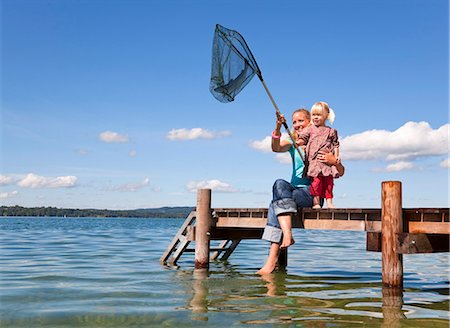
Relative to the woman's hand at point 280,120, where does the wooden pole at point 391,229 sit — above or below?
below

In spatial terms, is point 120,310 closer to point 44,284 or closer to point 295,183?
point 44,284

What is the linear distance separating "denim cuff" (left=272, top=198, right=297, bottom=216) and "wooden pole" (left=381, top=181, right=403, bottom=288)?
162cm

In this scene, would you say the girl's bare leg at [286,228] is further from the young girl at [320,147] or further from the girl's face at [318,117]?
the girl's face at [318,117]

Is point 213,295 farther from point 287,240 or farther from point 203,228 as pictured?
point 203,228

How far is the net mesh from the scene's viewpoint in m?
9.83

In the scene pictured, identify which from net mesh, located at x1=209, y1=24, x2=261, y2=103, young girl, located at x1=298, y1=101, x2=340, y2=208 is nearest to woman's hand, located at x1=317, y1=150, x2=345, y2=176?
young girl, located at x1=298, y1=101, x2=340, y2=208

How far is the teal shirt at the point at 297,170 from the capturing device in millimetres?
9688

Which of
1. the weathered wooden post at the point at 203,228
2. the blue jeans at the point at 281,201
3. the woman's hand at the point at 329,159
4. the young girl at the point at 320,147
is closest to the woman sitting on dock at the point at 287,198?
the blue jeans at the point at 281,201

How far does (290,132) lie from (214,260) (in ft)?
22.7

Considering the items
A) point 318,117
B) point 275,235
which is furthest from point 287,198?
point 318,117

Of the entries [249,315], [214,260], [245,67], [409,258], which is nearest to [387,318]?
[249,315]

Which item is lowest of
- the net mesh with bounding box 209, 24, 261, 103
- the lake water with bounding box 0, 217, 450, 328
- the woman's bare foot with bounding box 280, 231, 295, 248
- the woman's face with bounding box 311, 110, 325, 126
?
the lake water with bounding box 0, 217, 450, 328

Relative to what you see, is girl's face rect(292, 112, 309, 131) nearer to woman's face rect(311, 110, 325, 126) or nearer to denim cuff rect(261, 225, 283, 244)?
woman's face rect(311, 110, 325, 126)

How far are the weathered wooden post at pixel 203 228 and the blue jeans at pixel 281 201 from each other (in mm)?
2260
